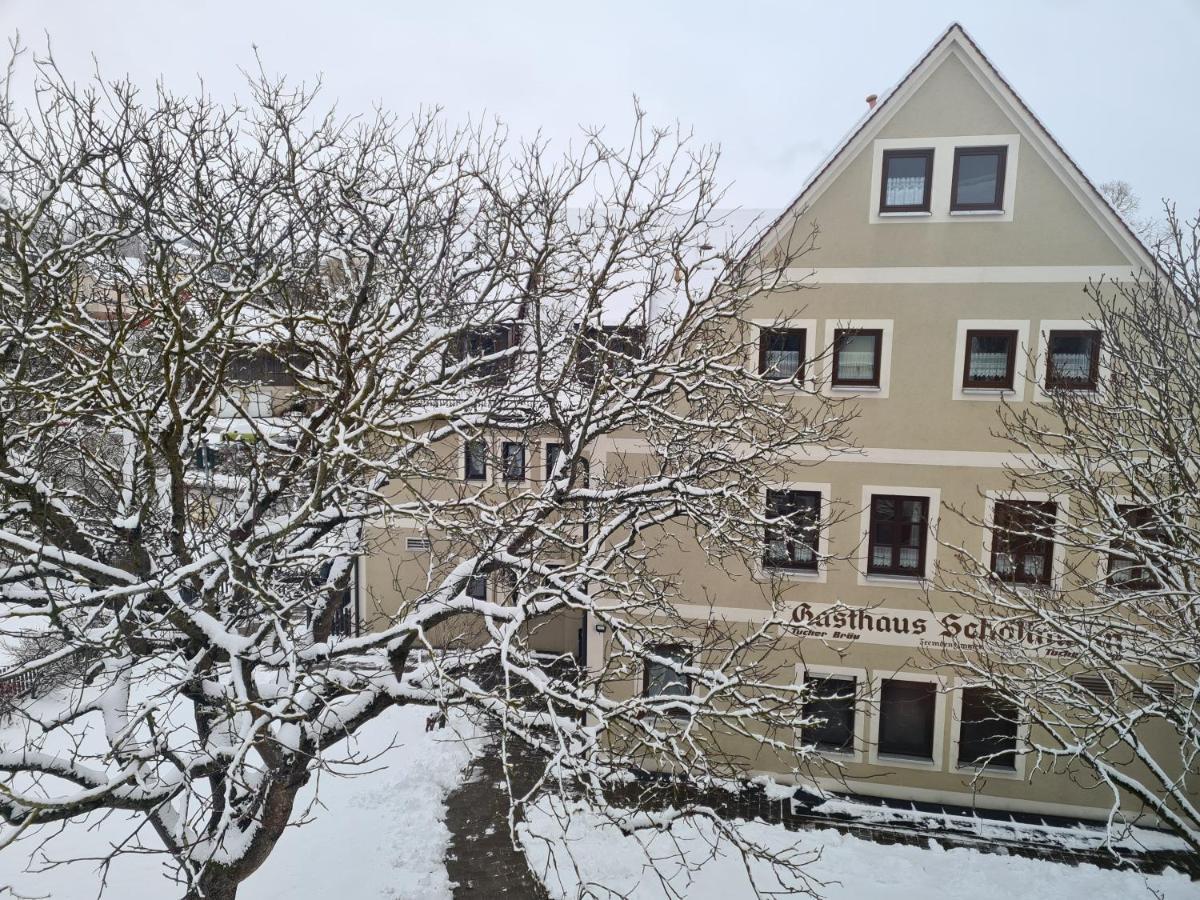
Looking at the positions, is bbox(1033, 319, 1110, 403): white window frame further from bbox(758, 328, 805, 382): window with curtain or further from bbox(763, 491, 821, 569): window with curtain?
bbox(763, 491, 821, 569): window with curtain


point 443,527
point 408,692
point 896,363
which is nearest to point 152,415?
point 443,527

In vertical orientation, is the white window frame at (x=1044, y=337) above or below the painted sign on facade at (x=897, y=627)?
above

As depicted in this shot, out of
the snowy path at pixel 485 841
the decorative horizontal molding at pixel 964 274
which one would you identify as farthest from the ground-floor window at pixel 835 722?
the decorative horizontal molding at pixel 964 274

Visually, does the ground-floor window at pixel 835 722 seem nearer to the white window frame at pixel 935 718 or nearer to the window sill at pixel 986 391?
the white window frame at pixel 935 718

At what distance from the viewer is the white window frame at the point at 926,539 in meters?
12.3

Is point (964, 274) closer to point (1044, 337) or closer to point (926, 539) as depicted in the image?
point (1044, 337)

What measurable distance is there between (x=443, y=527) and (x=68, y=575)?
305 cm

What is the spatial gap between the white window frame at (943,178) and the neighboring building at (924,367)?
0.03m

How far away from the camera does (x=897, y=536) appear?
12.6 meters

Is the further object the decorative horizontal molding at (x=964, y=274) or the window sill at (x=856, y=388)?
the window sill at (x=856, y=388)

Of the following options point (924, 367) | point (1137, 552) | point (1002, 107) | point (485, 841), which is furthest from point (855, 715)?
point (1002, 107)

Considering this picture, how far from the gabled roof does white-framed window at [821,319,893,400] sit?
2227mm

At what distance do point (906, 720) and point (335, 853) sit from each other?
10.0 metres

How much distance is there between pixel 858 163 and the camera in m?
12.1
